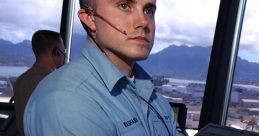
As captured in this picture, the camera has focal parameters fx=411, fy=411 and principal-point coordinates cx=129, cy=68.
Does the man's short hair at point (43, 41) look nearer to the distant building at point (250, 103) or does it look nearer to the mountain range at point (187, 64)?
the mountain range at point (187, 64)

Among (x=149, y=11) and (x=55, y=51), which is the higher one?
(x=149, y=11)

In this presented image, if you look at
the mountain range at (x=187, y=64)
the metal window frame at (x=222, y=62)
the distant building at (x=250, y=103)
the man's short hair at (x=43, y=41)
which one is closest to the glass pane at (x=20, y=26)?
the mountain range at (x=187, y=64)

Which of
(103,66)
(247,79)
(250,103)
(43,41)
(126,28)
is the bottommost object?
(250,103)

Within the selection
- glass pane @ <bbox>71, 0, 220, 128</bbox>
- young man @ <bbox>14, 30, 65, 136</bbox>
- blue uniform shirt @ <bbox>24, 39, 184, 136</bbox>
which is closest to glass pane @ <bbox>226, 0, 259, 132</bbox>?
glass pane @ <bbox>71, 0, 220, 128</bbox>

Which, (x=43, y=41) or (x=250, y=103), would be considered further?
(x=250, y=103)

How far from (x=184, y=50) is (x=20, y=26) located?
167 centimetres

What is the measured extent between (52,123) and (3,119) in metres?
2.55

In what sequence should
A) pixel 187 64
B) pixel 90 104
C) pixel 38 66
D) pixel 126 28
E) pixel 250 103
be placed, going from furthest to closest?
pixel 187 64 → pixel 250 103 → pixel 38 66 → pixel 126 28 → pixel 90 104

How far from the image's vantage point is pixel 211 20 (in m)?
3.51

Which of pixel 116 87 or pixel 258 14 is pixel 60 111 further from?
pixel 258 14

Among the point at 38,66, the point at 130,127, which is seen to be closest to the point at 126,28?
the point at 130,127

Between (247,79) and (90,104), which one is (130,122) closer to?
(90,104)

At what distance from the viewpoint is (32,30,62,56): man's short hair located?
2863 mm

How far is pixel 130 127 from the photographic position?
3.34 feet
